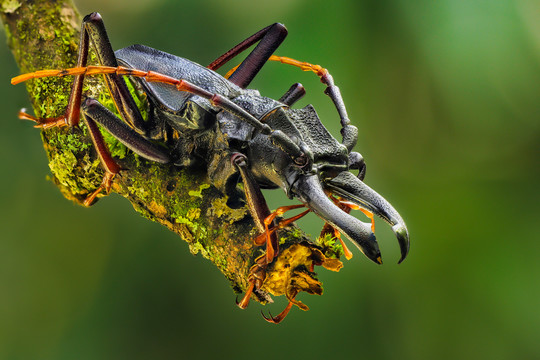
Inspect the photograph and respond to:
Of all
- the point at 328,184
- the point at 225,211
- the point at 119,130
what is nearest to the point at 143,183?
the point at 119,130

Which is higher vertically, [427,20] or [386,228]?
[427,20]

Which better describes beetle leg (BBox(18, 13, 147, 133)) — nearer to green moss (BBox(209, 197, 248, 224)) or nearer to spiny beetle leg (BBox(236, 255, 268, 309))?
green moss (BBox(209, 197, 248, 224))

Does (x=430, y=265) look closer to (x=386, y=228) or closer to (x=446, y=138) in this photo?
(x=386, y=228)

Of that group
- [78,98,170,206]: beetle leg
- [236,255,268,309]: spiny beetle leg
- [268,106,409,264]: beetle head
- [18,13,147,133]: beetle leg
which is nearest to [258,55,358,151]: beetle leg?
[268,106,409,264]: beetle head

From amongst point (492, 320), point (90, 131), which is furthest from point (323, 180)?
point (492, 320)

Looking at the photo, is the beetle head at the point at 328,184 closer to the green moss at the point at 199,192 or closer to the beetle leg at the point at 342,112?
the beetle leg at the point at 342,112

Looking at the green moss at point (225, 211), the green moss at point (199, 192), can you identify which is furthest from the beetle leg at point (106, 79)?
the green moss at point (225, 211)
